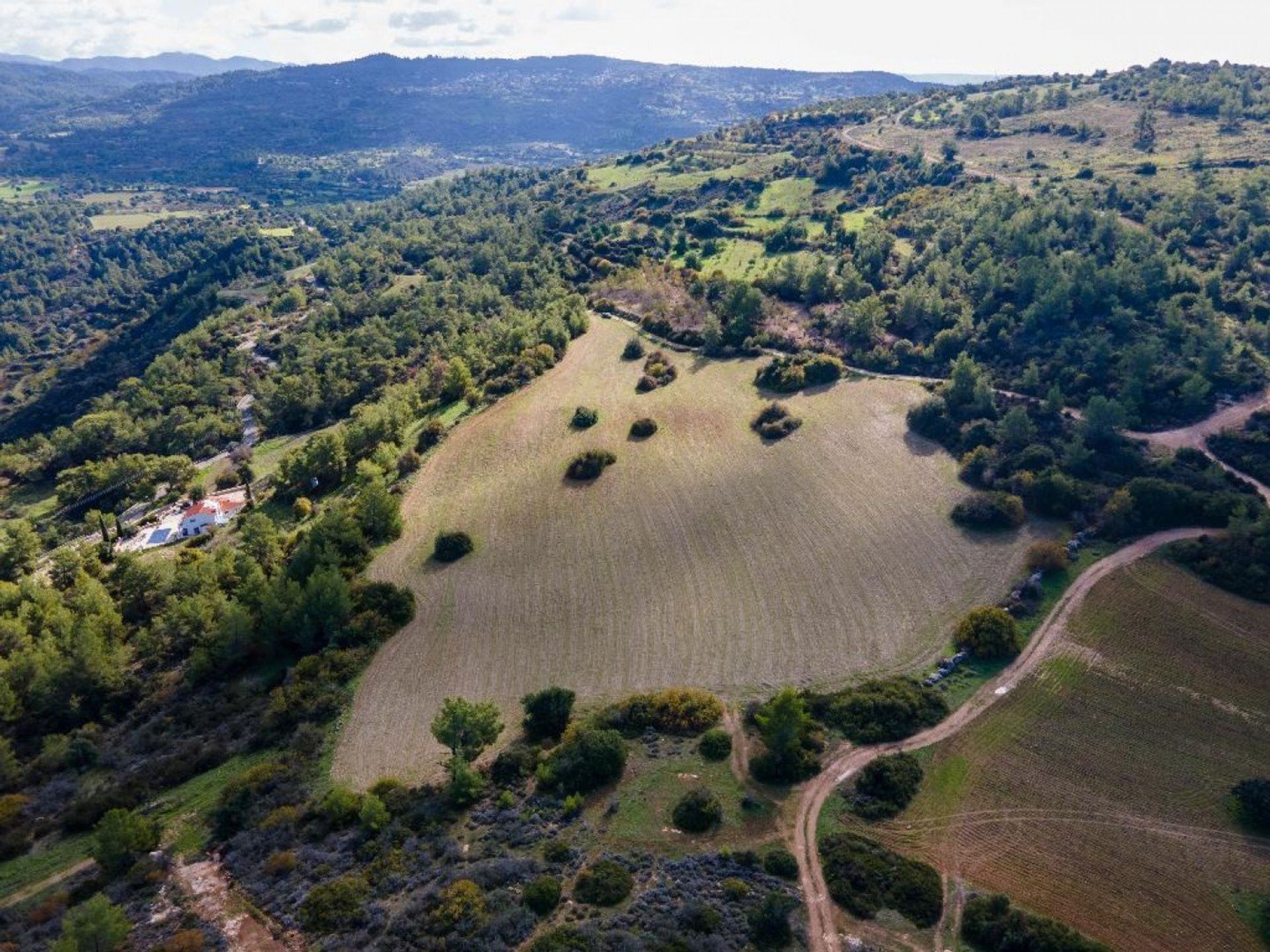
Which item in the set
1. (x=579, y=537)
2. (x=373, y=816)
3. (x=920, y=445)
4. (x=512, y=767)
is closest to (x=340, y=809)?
(x=373, y=816)

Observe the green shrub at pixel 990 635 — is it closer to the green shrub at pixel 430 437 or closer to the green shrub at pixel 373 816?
the green shrub at pixel 373 816

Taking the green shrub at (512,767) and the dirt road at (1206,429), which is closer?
the green shrub at (512,767)

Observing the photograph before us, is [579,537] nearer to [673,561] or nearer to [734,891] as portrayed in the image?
[673,561]

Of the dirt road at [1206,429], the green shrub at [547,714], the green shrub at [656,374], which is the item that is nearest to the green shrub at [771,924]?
the green shrub at [547,714]

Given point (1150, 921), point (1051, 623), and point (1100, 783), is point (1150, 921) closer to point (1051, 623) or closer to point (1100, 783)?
point (1100, 783)

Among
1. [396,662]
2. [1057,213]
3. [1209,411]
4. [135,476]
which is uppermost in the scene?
[1057,213]

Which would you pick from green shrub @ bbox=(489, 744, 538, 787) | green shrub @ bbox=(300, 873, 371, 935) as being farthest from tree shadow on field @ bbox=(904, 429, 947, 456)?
green shrub @ bbox=(300, 873, 371, 935)

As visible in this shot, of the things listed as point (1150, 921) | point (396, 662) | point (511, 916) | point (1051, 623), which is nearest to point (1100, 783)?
point (1150, 921)
